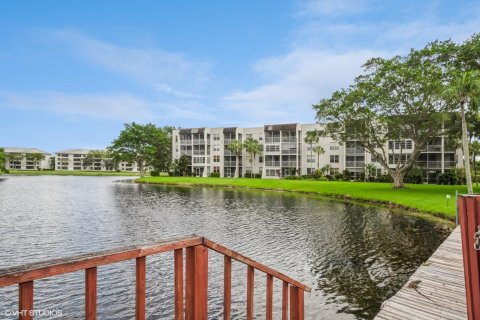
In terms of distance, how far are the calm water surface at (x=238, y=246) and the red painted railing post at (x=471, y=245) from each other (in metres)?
6.17

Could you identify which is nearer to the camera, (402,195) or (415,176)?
(402,195)

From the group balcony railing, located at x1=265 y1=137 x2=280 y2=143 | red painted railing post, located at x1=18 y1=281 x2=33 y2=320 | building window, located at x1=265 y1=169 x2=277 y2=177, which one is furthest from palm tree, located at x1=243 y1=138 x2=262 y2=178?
red painted railing post, located at x1=18 y1=281 x2=33 y2=320

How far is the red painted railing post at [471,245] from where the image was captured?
3658mm

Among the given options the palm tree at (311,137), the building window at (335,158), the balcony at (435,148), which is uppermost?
the palm tree at (311,137)

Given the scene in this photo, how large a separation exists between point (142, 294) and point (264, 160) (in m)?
88.0

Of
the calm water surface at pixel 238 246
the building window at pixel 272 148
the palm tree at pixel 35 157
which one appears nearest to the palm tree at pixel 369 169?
the building window at pixel 272 148

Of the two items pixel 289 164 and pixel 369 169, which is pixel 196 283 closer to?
pixel 369 169

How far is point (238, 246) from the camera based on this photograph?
1808 centimetres

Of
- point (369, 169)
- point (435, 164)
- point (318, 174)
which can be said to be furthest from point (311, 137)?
point (435, 164)

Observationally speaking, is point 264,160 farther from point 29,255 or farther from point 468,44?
point 29,255

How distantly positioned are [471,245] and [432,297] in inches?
208

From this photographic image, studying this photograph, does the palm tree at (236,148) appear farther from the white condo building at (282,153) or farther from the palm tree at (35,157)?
the palm tree at (35,157)

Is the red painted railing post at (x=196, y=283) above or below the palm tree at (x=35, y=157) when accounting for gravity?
below

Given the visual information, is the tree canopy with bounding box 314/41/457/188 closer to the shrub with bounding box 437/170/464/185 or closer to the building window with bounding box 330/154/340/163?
the shrub with bounding box 437/170/464/185
